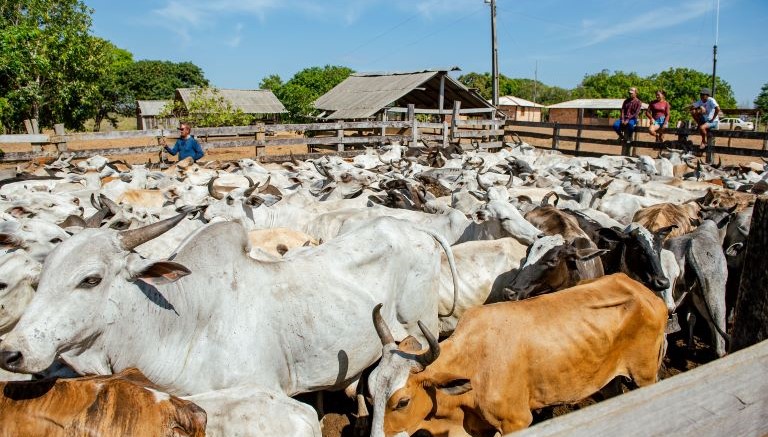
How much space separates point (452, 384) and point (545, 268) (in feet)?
6.35

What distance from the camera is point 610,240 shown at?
6.09 m

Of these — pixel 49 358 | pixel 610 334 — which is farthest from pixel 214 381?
pixel 610 334

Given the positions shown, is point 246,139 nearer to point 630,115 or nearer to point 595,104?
point 630,115

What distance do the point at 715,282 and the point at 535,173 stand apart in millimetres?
7576

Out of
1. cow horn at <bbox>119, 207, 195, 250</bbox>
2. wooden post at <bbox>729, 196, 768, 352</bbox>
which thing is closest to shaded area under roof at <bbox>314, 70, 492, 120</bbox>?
cow horn at <bbox>119, 207, 195, 250</bbox>

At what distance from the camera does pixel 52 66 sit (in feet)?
85.1

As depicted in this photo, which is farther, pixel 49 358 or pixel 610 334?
pixel 610 334

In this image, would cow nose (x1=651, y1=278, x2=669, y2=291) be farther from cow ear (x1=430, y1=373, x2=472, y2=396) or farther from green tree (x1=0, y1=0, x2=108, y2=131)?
green tree (x1=0, y1=0, x2=108, y2=131)

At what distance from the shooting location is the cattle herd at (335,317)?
2824 millimetres

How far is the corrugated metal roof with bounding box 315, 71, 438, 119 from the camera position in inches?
1008

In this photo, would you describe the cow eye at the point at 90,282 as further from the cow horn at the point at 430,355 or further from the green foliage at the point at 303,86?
the green foliage at the point at 303,86

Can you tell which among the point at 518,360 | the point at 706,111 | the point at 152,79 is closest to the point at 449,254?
the point at 518,360

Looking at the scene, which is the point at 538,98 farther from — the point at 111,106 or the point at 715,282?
the point at 715,282

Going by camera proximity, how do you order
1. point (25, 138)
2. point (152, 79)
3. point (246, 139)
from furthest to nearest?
point (152, 79)
point (246, 139)
point (25, 138)
